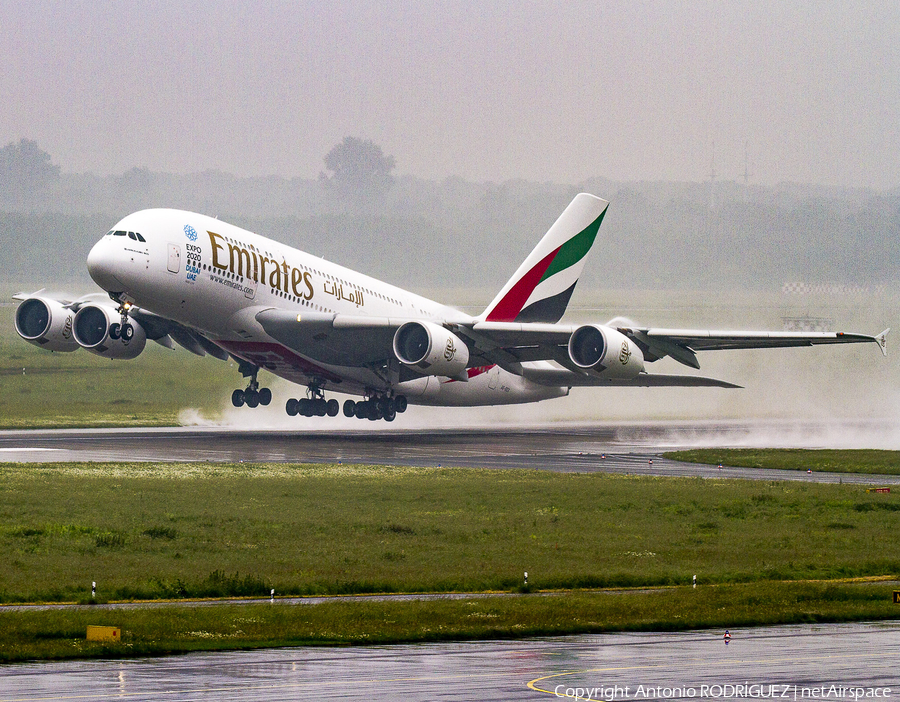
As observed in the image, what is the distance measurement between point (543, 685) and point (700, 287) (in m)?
99.8

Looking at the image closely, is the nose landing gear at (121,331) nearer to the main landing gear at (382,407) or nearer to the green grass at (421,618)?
the main landing gear at (382,407)

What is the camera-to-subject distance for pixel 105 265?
45344mm

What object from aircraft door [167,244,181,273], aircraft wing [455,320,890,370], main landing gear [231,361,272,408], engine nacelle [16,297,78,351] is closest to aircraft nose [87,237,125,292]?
aircraft door [167,244,181,273]

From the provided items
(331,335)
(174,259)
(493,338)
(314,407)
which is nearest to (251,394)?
(314,407)

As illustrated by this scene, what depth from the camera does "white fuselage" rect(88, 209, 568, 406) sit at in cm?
4606

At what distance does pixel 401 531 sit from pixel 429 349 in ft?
72.7

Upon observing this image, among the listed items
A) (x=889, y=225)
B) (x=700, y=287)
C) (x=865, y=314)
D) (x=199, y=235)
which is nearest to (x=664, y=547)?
(x=199, y=235)

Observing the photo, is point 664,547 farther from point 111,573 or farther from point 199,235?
point 199,235

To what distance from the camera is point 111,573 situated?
23.6 metres

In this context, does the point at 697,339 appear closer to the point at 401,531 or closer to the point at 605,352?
the point at 605,352

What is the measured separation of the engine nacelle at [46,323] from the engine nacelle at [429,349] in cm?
1511

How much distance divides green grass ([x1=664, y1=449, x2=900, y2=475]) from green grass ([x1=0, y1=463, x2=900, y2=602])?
7939 millimetres

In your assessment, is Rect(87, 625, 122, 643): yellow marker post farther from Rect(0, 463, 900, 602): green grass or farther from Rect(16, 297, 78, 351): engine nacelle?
Rect(16, 297, 78, 351): engine nacelle

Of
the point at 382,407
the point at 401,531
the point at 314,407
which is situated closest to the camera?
the point at 401,531
